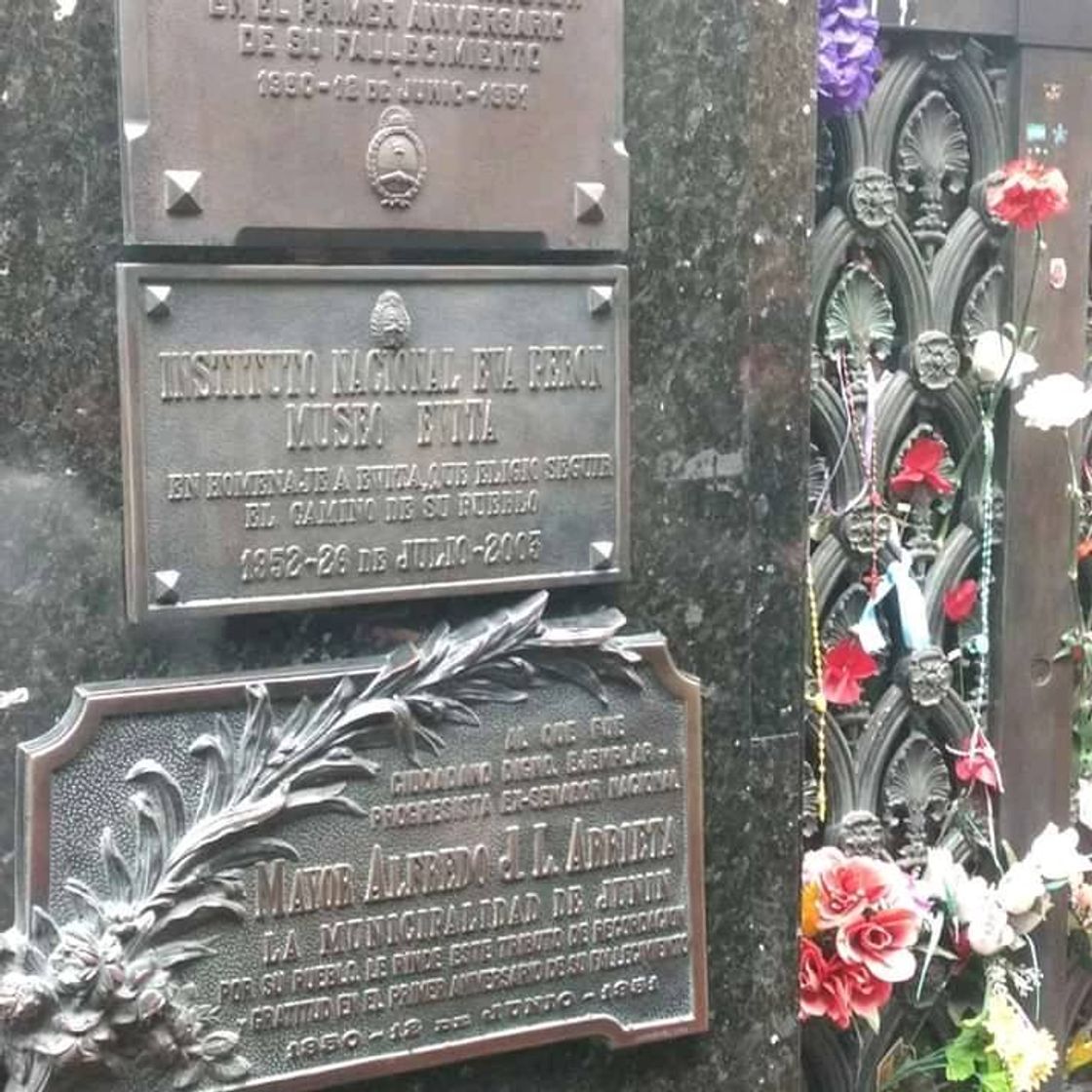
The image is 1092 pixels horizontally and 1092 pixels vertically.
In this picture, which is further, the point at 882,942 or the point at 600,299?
the point at 882,942

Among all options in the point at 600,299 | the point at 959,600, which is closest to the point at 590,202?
the point at 600,299

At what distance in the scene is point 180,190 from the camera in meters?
2.37

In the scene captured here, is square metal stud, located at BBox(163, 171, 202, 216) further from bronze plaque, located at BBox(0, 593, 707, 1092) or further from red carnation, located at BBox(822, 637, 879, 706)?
red carnation, located at BBox(822, 637, 879, 706)

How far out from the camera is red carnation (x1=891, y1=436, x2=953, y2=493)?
355cm

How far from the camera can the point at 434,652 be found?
260 cm

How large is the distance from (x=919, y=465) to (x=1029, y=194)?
2.04 ft

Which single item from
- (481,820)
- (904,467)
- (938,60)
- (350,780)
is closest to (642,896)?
(481,820)

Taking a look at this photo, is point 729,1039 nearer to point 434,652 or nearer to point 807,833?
point 807,833

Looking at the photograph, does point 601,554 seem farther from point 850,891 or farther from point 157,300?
point 850,891

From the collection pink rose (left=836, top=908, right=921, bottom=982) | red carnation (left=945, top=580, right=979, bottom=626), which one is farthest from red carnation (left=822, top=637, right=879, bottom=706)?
pink rose (left=836, top=908, right=921, bottom=982)

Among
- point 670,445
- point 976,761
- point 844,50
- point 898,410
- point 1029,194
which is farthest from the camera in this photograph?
point 976,761

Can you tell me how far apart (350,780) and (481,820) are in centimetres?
25

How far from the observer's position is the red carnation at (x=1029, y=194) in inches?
134

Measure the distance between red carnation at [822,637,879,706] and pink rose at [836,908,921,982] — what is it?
477 millimetres
